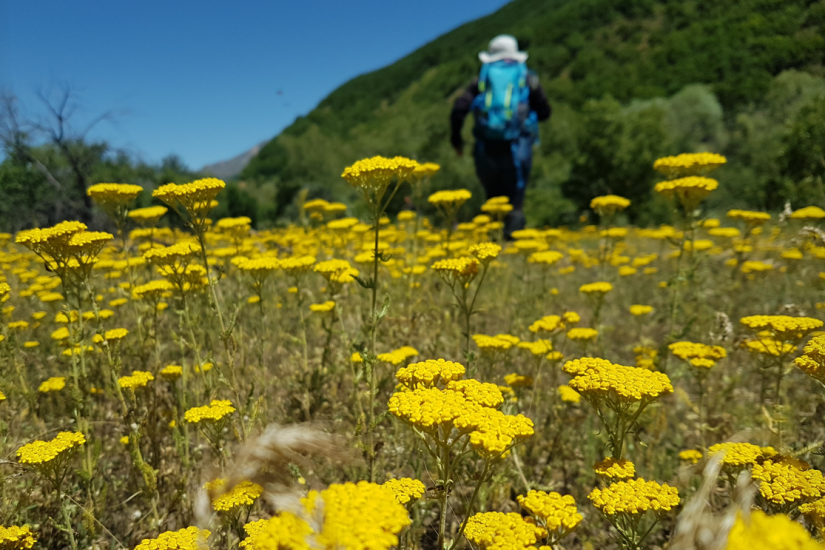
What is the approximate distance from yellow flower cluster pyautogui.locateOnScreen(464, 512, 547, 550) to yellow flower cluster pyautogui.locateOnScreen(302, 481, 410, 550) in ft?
1.35

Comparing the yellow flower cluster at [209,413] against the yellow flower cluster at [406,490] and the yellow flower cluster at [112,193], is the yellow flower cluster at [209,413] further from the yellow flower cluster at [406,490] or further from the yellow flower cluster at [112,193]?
the yellow flower cluster at [112,193]

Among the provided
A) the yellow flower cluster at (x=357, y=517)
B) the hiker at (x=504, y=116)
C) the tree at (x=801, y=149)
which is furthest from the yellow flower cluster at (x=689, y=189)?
the tree at (x=801, y=149)

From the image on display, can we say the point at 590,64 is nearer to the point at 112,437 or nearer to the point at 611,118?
the point at 611,118

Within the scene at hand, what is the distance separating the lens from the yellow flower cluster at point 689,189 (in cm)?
289

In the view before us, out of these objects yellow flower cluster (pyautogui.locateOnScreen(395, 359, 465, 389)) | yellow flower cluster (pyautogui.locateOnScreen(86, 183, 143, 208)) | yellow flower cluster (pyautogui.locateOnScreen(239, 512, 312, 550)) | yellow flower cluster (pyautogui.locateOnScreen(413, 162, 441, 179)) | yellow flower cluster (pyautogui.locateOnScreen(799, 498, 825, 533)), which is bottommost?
yellow flower cluster (pyautogui.locateOnScreen(799, 498, 825, 533))

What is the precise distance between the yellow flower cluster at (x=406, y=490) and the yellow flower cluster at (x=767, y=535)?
90 centimetres

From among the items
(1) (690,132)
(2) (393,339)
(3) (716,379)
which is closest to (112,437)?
(2) (393,339)

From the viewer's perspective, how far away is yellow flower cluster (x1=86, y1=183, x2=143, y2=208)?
274cm

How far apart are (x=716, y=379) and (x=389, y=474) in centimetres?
322

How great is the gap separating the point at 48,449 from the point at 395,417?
4.96 feet

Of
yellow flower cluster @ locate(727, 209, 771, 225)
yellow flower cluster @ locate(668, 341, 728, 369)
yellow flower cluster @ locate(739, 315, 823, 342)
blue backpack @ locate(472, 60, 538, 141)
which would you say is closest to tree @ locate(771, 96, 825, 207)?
blue backpack @ locate(472, 60, 538, 141)

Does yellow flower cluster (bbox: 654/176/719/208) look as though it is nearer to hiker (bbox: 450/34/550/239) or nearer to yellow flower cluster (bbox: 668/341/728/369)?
yellow flower cluster (bbox: 668/341/728/369)

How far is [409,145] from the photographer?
27609 millimetres

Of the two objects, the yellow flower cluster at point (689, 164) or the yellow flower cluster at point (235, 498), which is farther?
the yellow flower cluster at point (689, 164)
